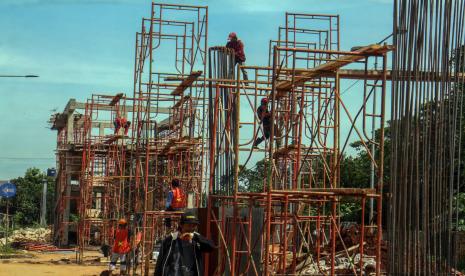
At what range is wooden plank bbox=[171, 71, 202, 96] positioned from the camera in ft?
68.3

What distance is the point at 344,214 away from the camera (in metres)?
31.2

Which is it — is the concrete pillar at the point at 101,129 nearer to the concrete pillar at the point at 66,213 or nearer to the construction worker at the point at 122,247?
the concrete pillar at the point at 66,213

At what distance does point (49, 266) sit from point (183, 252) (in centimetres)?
1790

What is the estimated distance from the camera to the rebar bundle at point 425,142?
8.95 metres

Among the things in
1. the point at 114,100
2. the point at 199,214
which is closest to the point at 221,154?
the point at 199,214

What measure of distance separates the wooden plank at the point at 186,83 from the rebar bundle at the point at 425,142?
11.7m

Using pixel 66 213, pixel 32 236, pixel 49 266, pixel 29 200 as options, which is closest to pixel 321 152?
pixel 49 266

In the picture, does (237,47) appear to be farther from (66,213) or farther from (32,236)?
(32,236)

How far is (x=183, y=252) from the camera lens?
10.3 metres

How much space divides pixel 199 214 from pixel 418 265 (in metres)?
8.70

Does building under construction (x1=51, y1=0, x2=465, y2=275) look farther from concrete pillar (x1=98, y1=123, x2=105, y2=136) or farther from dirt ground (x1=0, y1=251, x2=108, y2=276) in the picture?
concrete pillar (x1=98, y1=123, x2=105, y2=136)

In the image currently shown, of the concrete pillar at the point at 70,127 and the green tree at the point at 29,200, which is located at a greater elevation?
the concrete pillar at the point at 70,127

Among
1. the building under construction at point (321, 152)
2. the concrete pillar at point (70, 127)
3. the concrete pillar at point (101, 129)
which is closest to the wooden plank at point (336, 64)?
the building under construction at point (321, 152)

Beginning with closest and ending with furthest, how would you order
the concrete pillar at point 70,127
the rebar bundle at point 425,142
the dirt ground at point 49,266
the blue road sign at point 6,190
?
the rebar bundle at point 425,142 < the dirt ground at point 49,266 < the blue road sign at point 6,190 < the concrete pillar at point 70,127
